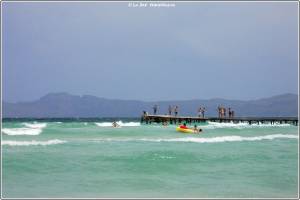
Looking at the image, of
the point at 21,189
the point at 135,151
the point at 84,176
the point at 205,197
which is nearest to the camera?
the point at 205,197

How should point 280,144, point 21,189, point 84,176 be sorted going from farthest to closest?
point 280,144, point 84,176, point 21,189

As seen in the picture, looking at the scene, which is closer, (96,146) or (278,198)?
(278,198)

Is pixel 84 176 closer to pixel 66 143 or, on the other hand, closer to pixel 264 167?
pixel 264 167

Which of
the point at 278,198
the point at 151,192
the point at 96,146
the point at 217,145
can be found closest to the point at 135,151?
the point at 96,146

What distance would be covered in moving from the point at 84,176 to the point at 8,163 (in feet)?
11.2

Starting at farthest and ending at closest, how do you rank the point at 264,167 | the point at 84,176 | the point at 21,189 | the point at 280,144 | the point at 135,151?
the point at 280,144, the point at 135,151, the point at 264,167, the point at 84,176, the point at 21,189

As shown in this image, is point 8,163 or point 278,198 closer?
point 278,198

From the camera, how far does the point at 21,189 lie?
12055 millimetres

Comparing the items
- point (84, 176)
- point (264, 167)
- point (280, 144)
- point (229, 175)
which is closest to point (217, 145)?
point (280, 144)

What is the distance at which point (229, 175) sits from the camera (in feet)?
45.2

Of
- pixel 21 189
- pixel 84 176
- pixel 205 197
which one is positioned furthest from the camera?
pixel 84 176

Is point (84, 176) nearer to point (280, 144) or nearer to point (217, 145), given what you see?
point (217, 145)

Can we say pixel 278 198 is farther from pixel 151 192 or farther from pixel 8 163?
pixel 8 163

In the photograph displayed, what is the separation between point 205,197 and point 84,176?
405 centimetres
